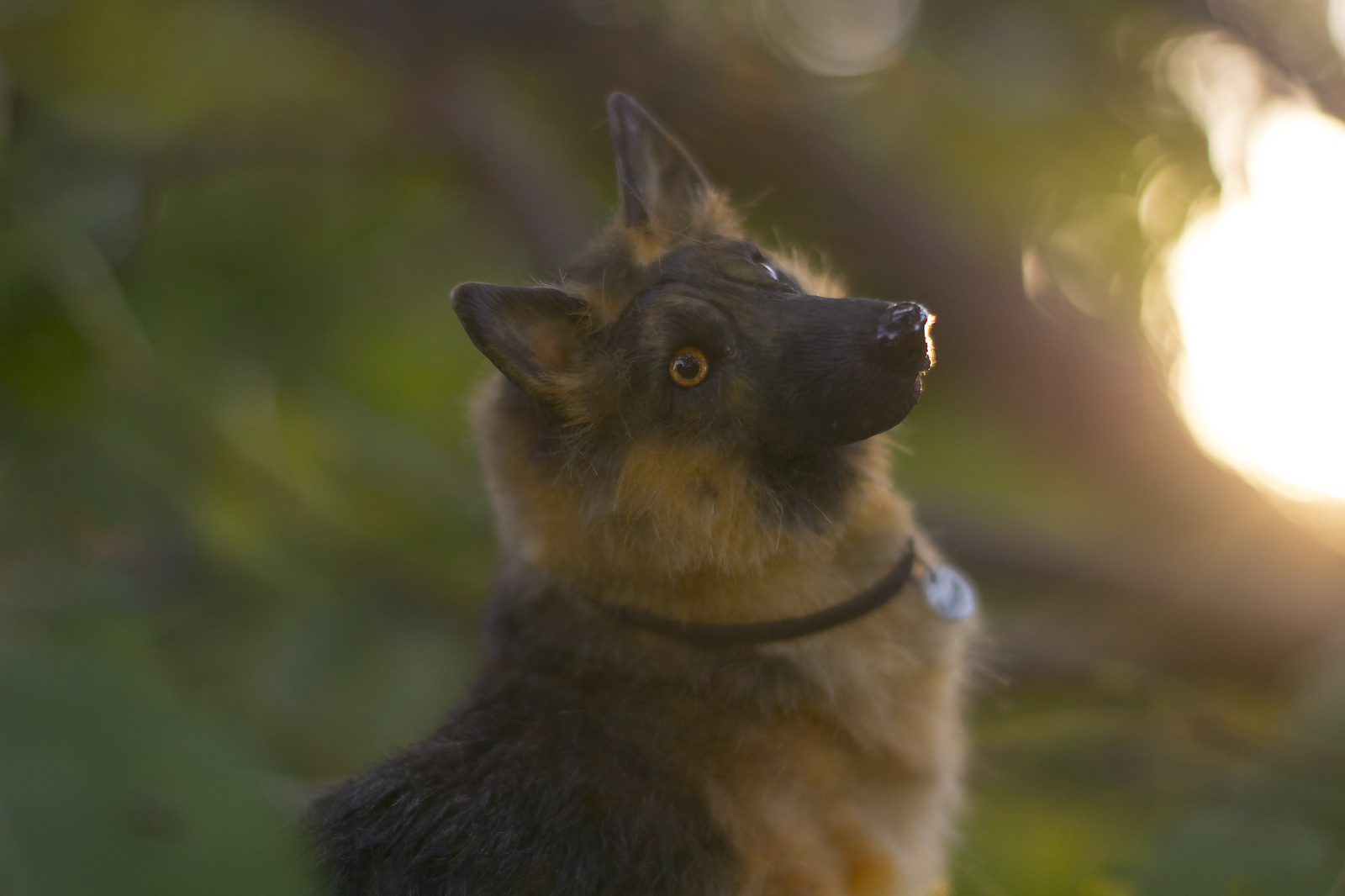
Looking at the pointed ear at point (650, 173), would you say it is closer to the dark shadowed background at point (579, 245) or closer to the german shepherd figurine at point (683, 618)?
the german shepherd figurine at point (683, 618)

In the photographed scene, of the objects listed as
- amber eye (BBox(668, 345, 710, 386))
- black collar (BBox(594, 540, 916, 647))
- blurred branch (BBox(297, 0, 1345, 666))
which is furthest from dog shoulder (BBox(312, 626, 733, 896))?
blurred branch (BBox(297, 0, 1345, 666))

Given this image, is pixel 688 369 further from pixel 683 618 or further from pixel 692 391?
pixel 683 618

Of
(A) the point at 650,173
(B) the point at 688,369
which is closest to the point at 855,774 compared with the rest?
(B) the point at 688,369

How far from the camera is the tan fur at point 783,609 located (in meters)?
1.04

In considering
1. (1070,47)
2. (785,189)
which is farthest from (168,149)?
(1070,47)

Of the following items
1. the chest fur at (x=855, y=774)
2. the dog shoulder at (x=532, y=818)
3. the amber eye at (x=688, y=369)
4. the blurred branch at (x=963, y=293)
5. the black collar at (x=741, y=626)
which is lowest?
the dog shoulder at (x=532, y=818)

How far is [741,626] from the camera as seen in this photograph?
43.1 inches

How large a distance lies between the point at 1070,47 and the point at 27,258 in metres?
2.21

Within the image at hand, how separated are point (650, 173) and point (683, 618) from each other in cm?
55

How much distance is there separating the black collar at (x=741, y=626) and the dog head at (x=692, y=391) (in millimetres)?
66

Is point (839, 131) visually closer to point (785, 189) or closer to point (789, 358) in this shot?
point (785, 189)

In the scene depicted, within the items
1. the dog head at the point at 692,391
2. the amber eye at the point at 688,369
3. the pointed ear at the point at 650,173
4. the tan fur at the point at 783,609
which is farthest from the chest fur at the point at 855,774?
the pointed ear at the point at 650,173

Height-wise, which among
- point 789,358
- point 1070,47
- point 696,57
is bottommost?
point 789,358

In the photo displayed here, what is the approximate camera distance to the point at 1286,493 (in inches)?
94.1
